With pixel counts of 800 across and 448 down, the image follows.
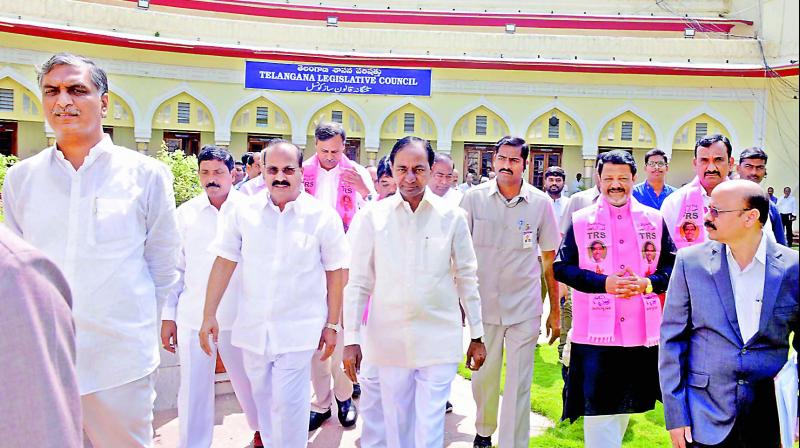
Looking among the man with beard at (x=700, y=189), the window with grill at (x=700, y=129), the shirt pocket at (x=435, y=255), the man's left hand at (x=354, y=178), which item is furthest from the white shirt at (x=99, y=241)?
the window with grill at (x=700, y=129)

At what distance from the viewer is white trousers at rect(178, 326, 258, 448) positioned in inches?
147

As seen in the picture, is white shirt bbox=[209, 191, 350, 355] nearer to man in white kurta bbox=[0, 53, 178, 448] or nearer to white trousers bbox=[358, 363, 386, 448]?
white trousers bbox=[358, 363, 386, 448]

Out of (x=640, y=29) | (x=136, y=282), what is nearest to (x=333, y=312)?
(x=136, y=282)

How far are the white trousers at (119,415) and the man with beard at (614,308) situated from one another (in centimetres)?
209

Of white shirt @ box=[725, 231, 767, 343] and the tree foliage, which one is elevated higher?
the tree foliage

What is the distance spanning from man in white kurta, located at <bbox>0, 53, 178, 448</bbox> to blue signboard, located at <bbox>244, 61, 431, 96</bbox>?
16.5 meters

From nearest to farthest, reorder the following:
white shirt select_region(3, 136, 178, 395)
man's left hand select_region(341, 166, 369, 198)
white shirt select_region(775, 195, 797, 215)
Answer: white shirt select_region(3, 136, 178, 395) < man's left hand select_region(341, 166, 369, 198) < white shirt select_region(775, 195, 797, 215)

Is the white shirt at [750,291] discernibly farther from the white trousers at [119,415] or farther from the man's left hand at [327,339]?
the white trousers at [119,415]

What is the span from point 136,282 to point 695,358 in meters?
2.18

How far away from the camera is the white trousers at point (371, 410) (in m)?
3.74

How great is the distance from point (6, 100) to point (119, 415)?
56.2ft

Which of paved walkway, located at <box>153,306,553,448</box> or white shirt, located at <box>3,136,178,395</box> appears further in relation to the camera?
paved walkway, located at <box>153,306,553,448</box>

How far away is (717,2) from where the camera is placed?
23.1 m

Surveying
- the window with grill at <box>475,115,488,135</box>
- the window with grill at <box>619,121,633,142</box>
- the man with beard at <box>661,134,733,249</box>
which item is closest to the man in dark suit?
the man with beard at <box>661,134,733,249</box>
